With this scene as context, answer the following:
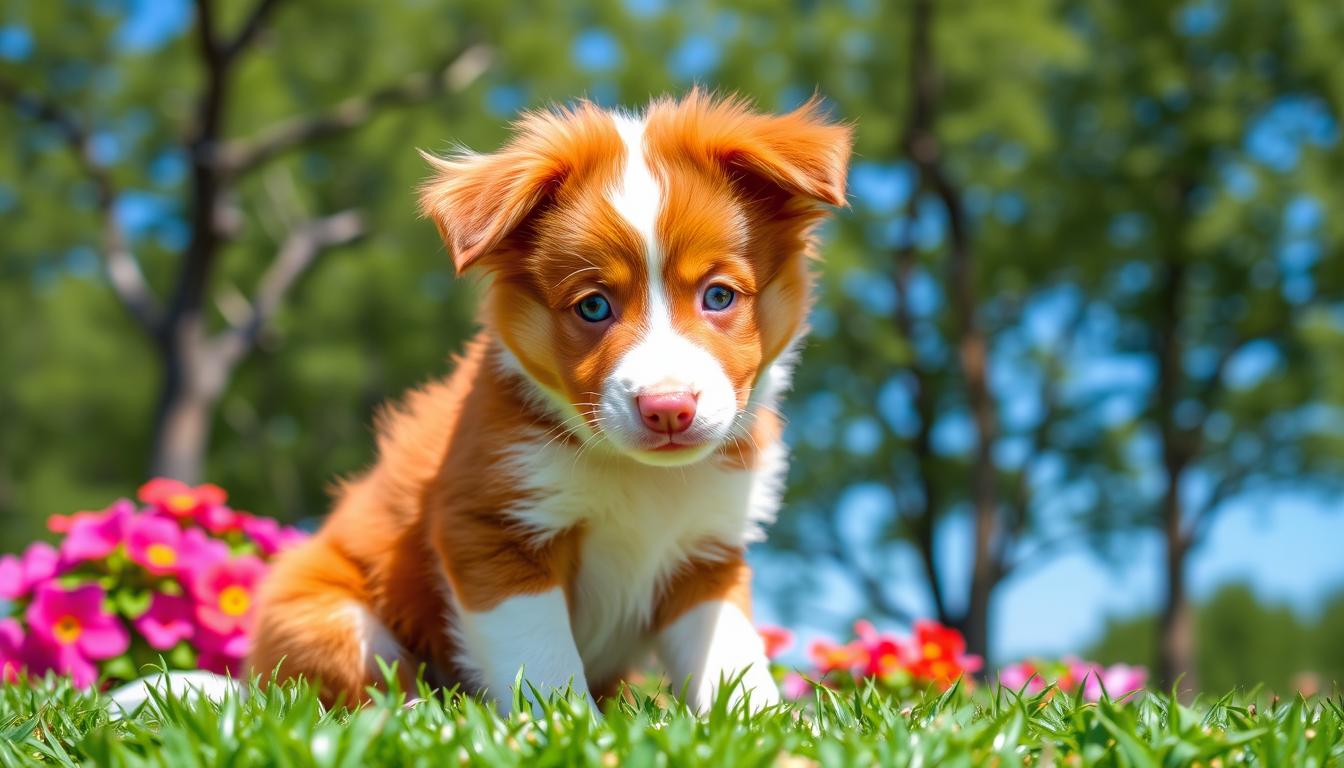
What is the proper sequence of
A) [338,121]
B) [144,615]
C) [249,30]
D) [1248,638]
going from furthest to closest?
1. [1248,638]
2. [338,121]
3. [249,30]
4. [144,615]

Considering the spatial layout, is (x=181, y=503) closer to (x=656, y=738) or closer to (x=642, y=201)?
(x=642, y=201)

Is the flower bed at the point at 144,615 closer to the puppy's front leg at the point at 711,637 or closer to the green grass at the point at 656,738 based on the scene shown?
the puppy's front leg at the point at 711,637

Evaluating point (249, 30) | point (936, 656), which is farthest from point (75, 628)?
point (249, 30)

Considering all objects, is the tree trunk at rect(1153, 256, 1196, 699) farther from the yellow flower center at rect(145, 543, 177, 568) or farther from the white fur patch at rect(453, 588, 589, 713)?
the white fur patch at rect(453, 588, 589, 713)

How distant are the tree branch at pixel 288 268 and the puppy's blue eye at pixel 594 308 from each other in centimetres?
1274

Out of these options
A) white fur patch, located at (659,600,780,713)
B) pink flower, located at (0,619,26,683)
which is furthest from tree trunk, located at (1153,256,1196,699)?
pink flower, located at (0,619,26,683)

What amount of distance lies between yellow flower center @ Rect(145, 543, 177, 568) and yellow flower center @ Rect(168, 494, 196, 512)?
0.46 metres

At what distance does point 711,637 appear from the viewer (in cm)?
330

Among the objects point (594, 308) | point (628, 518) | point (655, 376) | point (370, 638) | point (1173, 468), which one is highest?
point (1173, 468)

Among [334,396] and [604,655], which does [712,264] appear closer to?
[604,655]

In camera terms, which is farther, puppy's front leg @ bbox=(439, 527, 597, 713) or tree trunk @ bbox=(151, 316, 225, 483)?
tree trunk @ bbox=(151, 316, 225, 483)

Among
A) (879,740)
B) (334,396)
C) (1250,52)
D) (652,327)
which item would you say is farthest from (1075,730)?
(334,396)

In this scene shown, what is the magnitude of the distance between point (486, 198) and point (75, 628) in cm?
312

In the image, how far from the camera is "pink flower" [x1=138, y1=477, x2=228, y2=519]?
550cm
